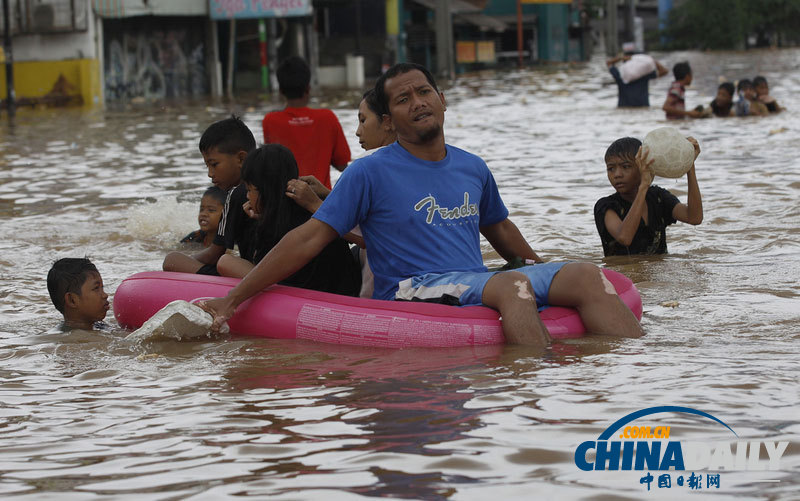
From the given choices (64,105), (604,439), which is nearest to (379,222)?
(604,439)

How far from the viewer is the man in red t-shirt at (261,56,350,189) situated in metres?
8.34

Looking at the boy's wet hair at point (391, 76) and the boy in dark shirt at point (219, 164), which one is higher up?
the boy's wet hair at point (391, 76)

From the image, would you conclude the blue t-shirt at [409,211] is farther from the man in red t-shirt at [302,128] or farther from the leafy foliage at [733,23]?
the leafy foliage at [733,23]

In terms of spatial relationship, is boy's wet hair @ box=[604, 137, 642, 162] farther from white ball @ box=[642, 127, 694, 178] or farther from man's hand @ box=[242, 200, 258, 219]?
man's hand @ box=[242, 200, 258, 219]

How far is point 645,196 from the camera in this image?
7176mm

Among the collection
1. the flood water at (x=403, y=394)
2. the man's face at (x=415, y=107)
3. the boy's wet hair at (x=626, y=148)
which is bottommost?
the flood water at (x=403, y=394)

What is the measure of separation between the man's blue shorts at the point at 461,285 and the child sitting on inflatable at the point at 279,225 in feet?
2.18

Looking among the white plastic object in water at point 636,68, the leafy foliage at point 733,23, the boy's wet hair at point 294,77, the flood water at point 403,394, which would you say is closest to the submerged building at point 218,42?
the white plastic object in water at point 636,68

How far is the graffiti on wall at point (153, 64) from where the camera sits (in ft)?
104

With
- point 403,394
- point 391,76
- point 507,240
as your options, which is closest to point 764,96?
point 507,240

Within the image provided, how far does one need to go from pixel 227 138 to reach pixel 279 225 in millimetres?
920

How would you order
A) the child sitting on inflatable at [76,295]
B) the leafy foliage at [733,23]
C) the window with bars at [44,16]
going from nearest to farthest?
the child sitting on inflatable at [76,295]
the window with bars at [44,16]
the leafy foliage at [733,23]

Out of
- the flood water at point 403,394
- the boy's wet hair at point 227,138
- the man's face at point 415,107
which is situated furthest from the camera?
the boy's wet hair at point 227,138

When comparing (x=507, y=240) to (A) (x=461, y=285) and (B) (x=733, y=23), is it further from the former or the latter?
(B) (x=733, y=23)
